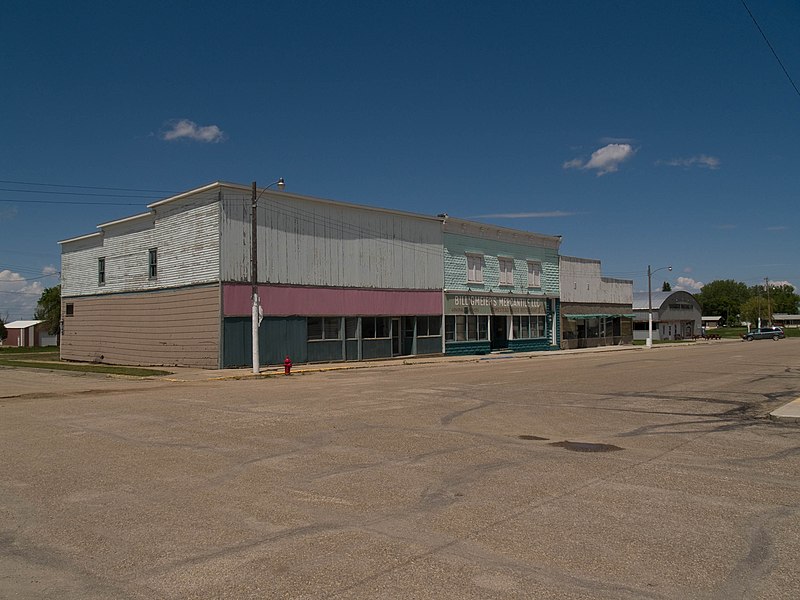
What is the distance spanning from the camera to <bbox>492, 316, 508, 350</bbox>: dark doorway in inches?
1827

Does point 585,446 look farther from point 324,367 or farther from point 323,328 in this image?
point 323,328

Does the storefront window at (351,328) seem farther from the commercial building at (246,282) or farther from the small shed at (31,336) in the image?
the small shed at (31,336)

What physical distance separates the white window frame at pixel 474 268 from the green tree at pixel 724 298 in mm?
157528

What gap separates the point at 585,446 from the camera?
33.8 ft

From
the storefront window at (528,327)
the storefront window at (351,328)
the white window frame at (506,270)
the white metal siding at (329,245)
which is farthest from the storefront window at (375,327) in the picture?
the storefront window at (528,327)

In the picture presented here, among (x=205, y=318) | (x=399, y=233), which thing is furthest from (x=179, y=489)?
(x=399, y=233)

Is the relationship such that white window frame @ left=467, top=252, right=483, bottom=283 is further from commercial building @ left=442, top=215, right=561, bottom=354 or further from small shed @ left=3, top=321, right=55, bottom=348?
small shed @ left=3, top=321, right=55, bottom=348

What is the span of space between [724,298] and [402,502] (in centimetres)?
19983

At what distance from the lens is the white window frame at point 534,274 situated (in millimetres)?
49062

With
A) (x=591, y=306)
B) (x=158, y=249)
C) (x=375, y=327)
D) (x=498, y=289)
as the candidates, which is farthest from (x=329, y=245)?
(x=591, y=306)

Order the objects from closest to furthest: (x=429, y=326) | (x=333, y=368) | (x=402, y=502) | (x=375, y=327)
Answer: (x=402, y=502) < (x=333, y=368) < (x=375, y=327) < (x=429, y=326)

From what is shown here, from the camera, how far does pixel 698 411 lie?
46.6ft

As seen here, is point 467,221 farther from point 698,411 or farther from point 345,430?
point 345,430

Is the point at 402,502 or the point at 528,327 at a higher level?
the point at 528,327
